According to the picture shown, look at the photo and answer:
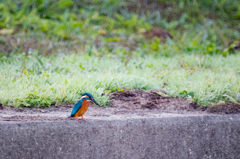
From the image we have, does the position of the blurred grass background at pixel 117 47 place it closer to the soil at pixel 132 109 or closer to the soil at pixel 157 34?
the soil at pixel 157 34

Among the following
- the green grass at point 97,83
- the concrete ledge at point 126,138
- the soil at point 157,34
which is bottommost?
the concrete ledge at point 126,138

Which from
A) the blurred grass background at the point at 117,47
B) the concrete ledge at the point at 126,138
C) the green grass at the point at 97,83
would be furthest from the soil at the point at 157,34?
the concrete ledge at the point at 126,138

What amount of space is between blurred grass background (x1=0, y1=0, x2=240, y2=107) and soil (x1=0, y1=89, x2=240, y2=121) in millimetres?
103

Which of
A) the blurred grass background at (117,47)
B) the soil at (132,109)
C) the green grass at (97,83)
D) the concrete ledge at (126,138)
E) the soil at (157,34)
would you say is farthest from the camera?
the soil at (157,34)

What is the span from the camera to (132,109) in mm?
2963

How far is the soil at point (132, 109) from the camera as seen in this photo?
260 centimetres

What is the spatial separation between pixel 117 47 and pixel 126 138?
13.2ft

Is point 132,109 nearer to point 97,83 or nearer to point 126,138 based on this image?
point 126,138

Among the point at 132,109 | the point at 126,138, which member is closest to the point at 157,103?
the point at 132,109

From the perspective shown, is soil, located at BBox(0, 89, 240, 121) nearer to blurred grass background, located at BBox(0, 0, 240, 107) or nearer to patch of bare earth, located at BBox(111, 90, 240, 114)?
patch of bare earth, located at BBox(111, 90, 240, 114)

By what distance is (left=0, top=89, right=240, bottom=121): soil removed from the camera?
260cm

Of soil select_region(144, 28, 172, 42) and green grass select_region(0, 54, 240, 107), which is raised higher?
soil select_region(144, 28, 172, 42)

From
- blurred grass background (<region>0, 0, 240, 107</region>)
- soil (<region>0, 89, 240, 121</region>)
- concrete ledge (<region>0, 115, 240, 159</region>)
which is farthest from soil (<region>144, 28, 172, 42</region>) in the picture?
concrete ledge (<region>0, 115, 240, 159</region>)

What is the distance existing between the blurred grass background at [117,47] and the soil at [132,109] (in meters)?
0.10
